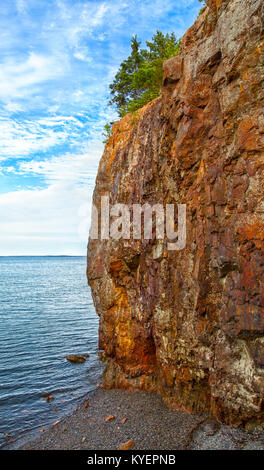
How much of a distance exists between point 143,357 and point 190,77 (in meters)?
12.6

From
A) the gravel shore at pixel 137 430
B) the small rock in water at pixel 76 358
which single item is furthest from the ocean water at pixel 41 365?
the gravel shore at pixel 137 430

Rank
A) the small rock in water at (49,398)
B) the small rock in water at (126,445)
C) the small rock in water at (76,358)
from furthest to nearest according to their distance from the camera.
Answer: the small rock in water at (76,358)
the small rock in water at (49,398)
the small rock in water at (126,445)

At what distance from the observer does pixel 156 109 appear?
13.9 metres

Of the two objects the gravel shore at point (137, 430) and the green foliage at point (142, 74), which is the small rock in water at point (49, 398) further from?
the green foliage at point (142, 74)

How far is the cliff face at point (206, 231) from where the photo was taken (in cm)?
877

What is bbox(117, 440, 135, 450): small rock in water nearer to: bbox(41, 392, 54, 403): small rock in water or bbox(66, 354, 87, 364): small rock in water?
bbox(41, 392, 54, 403): small rock in water

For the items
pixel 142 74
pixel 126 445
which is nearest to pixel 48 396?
pixel 126 445

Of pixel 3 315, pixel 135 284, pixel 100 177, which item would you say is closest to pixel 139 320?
pixel 135 284

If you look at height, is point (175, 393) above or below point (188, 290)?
below

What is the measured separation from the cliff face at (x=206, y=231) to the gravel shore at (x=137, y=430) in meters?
0.55

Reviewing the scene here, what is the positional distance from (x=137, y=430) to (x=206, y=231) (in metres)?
8.04

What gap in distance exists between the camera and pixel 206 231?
1046cm

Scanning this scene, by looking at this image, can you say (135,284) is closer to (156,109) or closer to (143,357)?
(143,357)

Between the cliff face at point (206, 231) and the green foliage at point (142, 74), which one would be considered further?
the green foliage at point (142, 74)
